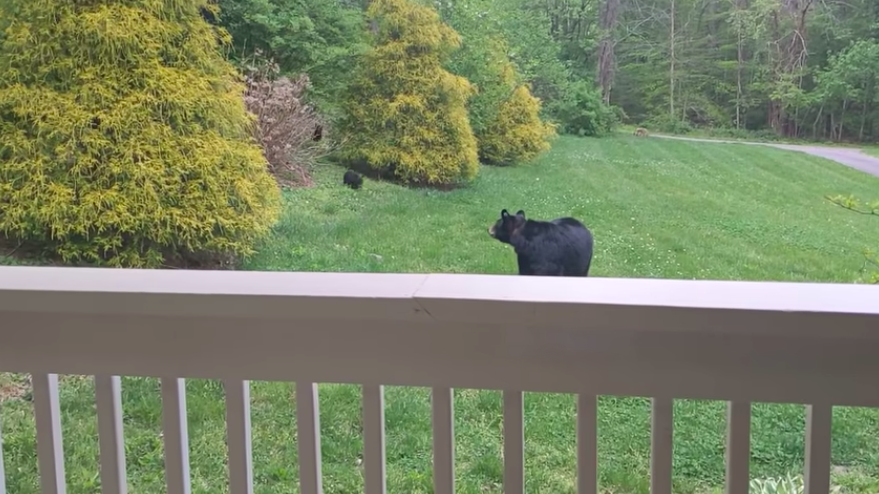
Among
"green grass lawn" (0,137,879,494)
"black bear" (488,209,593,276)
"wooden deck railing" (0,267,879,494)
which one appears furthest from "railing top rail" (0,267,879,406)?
"black bear" (488,209,593,276)

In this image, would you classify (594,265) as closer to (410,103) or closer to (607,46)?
(607,46)

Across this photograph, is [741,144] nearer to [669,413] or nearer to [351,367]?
[669,413]

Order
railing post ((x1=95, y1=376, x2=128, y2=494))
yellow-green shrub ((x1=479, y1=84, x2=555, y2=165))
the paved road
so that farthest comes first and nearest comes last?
yellow-green shrub ((x1=479, y1=84, x2=555, y2=165))
the paved road
railing post ((x1=95, y1=376, x2=128, y2=494))

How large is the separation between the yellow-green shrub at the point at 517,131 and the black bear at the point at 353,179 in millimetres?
284

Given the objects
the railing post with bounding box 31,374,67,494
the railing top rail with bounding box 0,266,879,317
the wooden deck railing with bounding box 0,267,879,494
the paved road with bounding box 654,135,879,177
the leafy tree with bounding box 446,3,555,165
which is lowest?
the railing post with bounding box 31,374,67,494

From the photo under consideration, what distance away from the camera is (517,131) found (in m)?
1.68

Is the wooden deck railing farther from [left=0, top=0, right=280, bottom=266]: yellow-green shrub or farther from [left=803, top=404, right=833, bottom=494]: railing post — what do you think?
[left=0, top=0, right=280, bottom=266]: yellow-green shrub

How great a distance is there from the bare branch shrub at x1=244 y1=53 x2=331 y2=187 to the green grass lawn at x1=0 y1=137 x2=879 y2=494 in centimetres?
5

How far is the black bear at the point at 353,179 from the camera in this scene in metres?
1.77

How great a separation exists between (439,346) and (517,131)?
1.06m

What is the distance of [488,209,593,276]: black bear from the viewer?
1.54 meters

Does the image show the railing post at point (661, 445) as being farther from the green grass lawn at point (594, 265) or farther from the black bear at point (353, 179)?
the black bear at point (353, 179)

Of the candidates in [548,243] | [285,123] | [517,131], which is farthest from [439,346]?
[285,123]

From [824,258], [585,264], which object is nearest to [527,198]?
[585,264]
